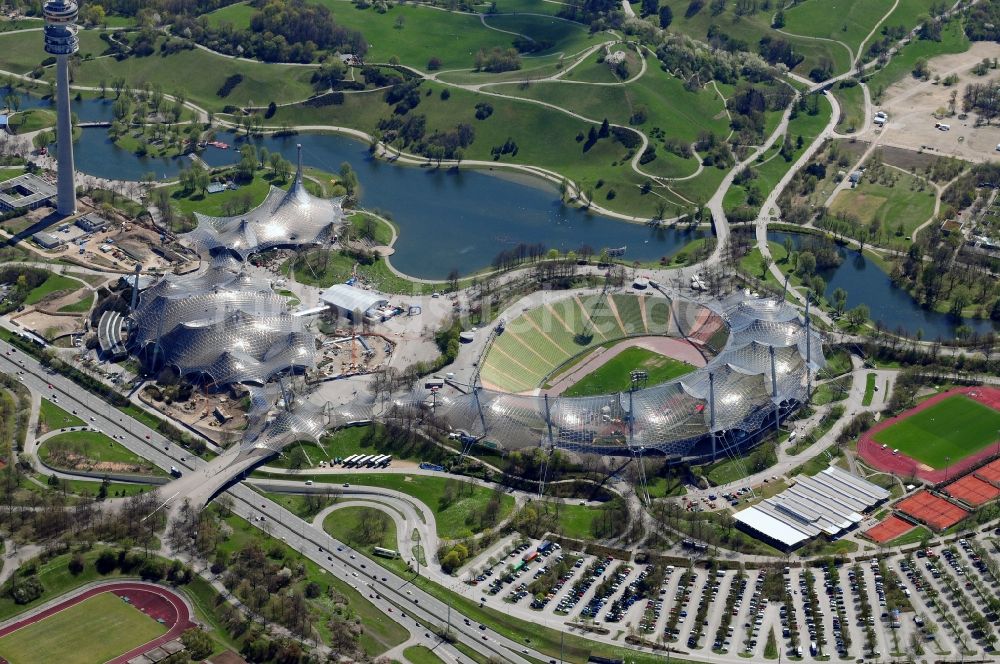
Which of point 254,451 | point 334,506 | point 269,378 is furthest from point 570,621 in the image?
point 269,378

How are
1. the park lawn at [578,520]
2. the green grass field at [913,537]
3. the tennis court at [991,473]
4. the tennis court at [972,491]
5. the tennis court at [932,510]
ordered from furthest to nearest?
the tennis court at [991,473] → the tennis court at [972,491] → the tennis court at [932,510] → the park lawn at [578,520] → the green grass field at [913,537]

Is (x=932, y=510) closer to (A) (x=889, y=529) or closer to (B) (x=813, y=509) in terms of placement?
(A) (x=889, y=529)

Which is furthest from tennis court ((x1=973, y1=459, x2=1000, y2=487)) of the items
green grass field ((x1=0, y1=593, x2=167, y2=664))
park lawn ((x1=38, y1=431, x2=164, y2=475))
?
park lawn ((x1=38, y1=431, x2=164, y2=475))

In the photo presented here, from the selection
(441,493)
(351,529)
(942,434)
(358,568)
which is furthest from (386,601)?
(942,434)

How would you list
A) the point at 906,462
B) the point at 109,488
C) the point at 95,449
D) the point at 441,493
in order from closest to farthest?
the point at 109,488, the point at 441,493, the point at 95,449, the point at 906,462

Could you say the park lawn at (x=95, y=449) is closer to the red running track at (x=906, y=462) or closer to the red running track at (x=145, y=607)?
the red running track at (x=145, y=607)

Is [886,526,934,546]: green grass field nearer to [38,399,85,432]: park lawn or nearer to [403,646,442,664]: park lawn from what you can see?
[403,646,442,664]: park lawn

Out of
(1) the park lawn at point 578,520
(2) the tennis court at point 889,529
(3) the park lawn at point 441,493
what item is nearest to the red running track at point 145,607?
(3) the park lawn at point 441,493
